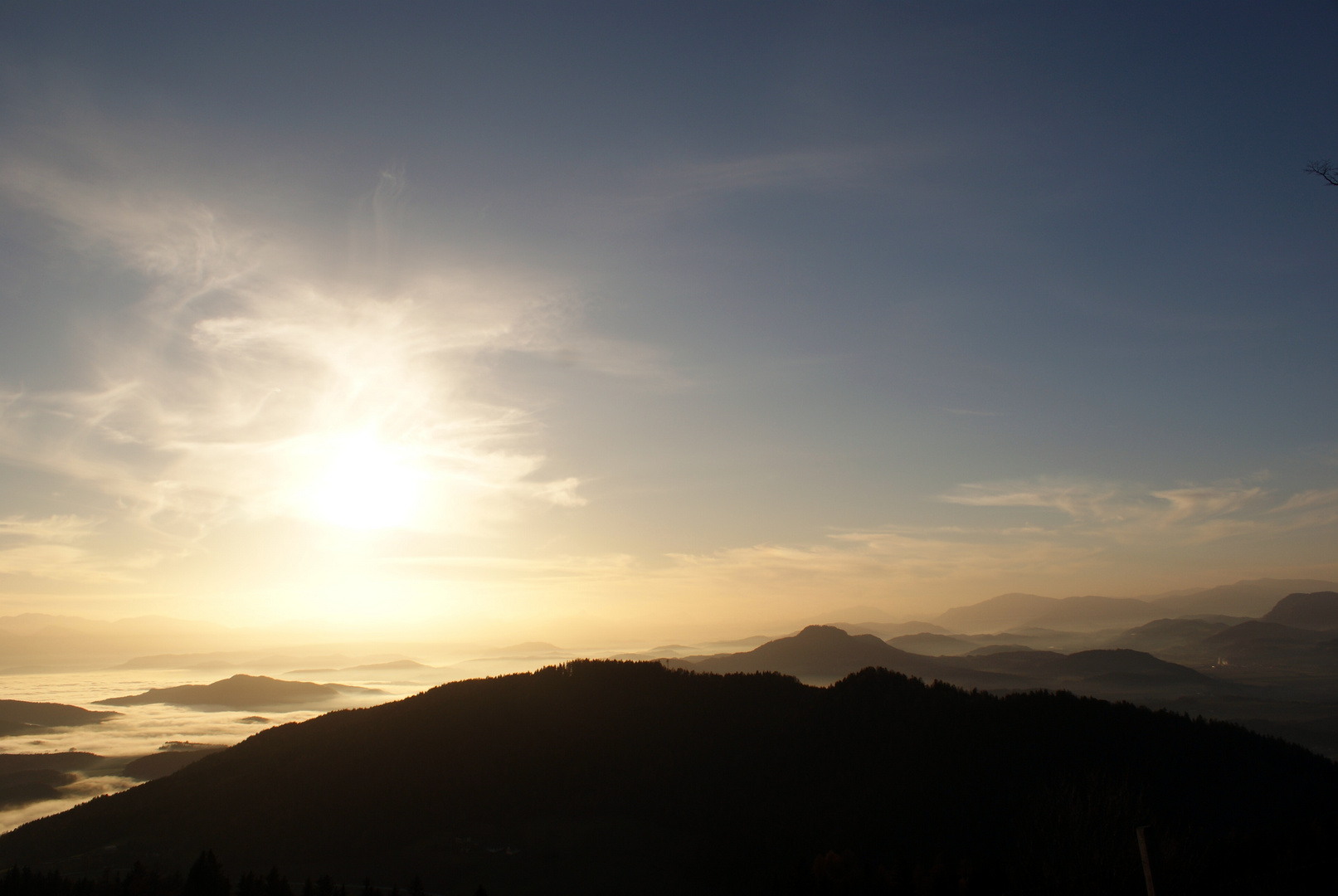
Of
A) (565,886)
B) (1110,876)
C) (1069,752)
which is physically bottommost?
(565,886)

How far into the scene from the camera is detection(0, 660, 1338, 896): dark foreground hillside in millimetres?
98750

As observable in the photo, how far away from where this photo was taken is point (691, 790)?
131250mm

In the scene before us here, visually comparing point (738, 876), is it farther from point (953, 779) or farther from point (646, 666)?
point (646, 666)

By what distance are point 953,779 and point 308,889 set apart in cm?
9367

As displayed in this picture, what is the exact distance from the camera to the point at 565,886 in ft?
323

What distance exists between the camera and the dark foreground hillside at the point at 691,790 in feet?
324

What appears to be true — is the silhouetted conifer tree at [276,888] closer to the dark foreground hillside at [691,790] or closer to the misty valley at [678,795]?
the misty valley at [678,795]

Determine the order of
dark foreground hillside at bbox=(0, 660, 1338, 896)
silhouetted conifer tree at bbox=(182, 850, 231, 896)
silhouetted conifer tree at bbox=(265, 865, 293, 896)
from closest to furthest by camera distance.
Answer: silhouetted conifer tree at bbox=(182, 850, 231, 896) → silhouetted conifer tree at bbox=(265, 865, 293, 896) → dark foreground hillside at bbox=(0, 660, 1338, 896)

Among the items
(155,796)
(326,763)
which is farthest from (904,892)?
(155,796)

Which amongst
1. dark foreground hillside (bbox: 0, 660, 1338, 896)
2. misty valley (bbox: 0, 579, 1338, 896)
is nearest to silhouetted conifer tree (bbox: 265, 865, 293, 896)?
misty valley (bbox: 0, 579, 1338, 896)

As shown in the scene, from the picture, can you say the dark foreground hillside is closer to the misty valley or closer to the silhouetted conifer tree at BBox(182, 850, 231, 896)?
the misty valley

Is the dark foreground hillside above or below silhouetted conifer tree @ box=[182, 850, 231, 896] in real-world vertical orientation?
below

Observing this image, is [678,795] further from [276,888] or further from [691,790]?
[276,888]

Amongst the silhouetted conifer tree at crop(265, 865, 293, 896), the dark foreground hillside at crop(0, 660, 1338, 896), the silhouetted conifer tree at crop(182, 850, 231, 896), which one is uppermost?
the silhouetted conifer tree at crop(182, 850, 231, 896)
